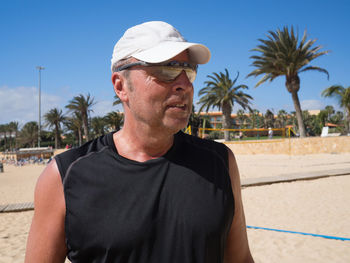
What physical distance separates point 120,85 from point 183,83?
12.1 inches

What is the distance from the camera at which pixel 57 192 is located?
1158mm

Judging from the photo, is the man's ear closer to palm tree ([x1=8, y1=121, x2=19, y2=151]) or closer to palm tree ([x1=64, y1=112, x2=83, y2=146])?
palm tree ([x1=64, y1=112, x2=83, y2=146])

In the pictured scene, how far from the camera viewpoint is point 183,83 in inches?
48.5

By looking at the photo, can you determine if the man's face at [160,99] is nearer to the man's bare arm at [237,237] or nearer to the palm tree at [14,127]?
the man's bare arm at [237,237]

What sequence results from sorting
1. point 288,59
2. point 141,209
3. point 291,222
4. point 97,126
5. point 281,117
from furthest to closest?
point 281,117, point 97,126, point 288,59, point 291,222, point 141,209

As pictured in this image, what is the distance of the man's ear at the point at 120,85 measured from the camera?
4.20ft

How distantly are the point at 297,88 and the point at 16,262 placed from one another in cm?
2420

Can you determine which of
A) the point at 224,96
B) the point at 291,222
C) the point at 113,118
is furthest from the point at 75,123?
the point at 291,222

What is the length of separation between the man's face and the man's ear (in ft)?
0.19

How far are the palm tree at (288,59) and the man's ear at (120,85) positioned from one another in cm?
2453

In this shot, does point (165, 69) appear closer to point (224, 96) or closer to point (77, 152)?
point (77, 152)

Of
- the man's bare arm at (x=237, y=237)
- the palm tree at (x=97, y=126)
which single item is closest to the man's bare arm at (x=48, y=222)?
the man's bare arm at (x=237, y=237)

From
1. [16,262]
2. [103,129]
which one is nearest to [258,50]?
[16,262]

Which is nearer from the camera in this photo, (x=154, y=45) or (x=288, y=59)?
(x=154, y=45)
